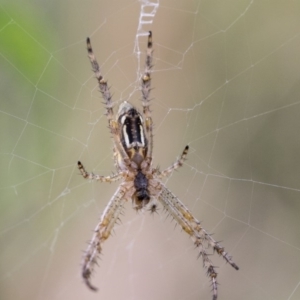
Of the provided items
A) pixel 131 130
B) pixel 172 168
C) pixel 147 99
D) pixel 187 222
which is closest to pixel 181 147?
pixel 187 222

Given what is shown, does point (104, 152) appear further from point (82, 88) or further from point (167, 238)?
point (167, 238)

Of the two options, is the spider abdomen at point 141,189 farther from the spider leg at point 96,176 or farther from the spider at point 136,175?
the spider leg at point 96,176

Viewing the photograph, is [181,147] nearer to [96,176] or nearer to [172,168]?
[172,168]

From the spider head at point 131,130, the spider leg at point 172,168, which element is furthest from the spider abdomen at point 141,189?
the spider head at point 131,130

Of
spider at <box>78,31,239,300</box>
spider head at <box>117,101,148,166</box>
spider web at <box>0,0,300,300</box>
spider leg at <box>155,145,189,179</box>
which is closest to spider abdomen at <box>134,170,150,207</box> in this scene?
spider at <box>78,31,239,300</box>

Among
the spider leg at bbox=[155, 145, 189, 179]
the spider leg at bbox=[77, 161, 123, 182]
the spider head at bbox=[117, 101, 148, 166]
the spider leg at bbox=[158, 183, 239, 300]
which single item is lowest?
the spider leg at bbox=[158, 183, 239, 300]

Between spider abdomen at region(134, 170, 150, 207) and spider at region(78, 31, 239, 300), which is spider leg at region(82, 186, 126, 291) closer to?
spider at region(78, 31, 239, 300)
